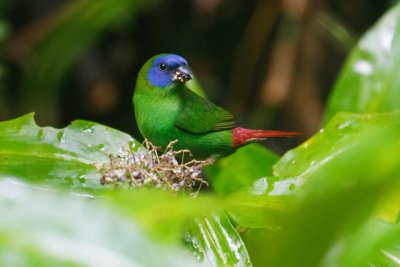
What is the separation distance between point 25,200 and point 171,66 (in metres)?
1.79

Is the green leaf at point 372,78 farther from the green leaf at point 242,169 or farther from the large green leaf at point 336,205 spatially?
the large green leaf at point 336,205

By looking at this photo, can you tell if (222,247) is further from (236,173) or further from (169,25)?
(169,25)

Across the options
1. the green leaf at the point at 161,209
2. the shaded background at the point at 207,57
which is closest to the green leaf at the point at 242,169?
the green leaf at the point at 161,209

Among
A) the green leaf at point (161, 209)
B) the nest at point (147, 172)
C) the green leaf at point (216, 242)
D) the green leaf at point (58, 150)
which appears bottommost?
the green leaf at point (216, 242)

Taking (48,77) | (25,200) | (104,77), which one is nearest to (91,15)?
(48,77)

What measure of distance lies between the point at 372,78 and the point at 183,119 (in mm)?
624

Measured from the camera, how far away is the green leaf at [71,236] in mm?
783

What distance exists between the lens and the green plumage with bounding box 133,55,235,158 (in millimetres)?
2533

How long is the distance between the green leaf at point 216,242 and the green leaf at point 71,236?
2.58 feet

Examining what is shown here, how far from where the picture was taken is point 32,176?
5.72 feet

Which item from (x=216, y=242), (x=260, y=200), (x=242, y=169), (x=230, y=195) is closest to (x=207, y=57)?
(x=242, y=169)

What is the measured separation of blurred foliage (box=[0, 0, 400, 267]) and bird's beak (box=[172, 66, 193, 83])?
0.99ft

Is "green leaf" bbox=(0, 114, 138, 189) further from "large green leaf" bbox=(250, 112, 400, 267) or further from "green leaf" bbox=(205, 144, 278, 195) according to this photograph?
"large green leaf" bbox=(250, 112, 400, 267)

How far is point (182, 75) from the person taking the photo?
2580 mm
